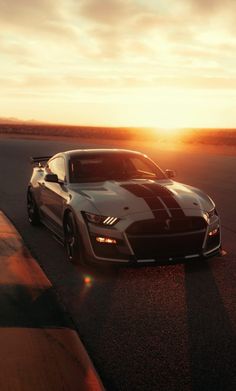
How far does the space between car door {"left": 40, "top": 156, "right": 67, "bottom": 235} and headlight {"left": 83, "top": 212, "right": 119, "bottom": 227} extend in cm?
103

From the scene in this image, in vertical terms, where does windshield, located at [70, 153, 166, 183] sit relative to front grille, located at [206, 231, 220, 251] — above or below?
above

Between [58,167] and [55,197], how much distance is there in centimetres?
78

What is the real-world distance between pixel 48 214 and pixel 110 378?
15.7 ft

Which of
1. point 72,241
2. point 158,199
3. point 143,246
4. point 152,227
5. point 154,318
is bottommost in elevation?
point 154,318

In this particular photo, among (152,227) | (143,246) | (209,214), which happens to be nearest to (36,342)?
(143,246)

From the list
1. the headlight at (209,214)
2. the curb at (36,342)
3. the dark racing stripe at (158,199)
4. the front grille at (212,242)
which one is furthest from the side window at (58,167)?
the front grille at (212,242)

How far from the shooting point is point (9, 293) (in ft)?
18.1

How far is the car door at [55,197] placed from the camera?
7504 mm

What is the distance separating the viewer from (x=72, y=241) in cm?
683

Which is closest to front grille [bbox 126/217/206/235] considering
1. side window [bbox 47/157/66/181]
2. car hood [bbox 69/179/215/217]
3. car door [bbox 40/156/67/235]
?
car hood [bbox 69/179/215/217]

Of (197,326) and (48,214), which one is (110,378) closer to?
(197,326)

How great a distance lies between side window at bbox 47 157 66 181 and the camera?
8023 millimetres

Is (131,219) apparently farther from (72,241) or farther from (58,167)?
(58,167)

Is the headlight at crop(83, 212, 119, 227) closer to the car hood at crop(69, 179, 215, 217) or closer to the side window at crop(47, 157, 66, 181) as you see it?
the car hood at crop(69, 179, 215, 217)
